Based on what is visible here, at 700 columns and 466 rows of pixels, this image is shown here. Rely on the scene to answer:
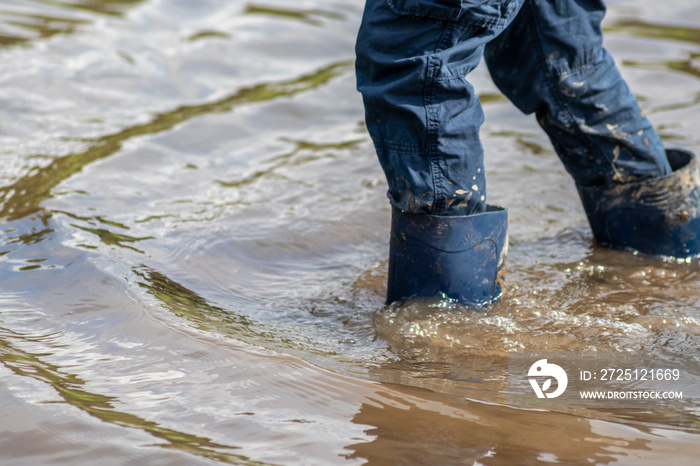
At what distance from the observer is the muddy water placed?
125cm

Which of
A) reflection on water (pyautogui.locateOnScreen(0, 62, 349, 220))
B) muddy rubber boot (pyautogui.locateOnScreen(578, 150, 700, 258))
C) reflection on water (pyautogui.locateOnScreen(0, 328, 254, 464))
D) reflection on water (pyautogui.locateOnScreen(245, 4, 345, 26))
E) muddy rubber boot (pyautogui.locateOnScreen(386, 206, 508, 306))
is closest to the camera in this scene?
reflection on water (pyautogui.locateOnScreen(0, 328, 254, 464))

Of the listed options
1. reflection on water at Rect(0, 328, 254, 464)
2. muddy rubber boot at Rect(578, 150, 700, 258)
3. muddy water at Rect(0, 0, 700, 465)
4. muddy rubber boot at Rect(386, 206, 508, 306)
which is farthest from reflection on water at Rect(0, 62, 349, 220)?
muddy rubber boot at Rect(578, 150, 700, 258)

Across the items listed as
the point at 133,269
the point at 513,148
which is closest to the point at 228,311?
the point at 133,269

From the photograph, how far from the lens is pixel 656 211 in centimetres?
207

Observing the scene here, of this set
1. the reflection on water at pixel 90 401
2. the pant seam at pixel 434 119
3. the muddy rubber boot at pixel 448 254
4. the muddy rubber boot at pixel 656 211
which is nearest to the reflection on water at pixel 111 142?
the reflection on water at pixel 90 401

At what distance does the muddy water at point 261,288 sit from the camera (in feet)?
4.09

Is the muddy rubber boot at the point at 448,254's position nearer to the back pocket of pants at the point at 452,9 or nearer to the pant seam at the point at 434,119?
the pant seam at the point at 434,119

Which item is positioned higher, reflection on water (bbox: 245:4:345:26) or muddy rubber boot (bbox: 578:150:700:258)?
reflection on water (bbox: 245:4:345:26)

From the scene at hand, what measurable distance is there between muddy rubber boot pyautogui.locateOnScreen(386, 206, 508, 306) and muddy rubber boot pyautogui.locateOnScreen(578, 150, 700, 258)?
523mm

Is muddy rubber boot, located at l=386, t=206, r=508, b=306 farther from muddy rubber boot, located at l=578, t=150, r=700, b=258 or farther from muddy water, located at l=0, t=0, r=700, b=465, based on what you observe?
muddy rubber boot, located at l=578, t=150, r=700, b=258

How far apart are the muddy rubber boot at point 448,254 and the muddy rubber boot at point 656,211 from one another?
1.72ft

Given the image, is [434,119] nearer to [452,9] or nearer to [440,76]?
[440,76]

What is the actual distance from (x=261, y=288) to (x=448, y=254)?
0.55 metres

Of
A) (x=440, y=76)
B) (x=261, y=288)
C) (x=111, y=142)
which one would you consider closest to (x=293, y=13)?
(x=111, y=142)
